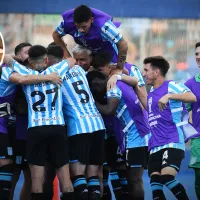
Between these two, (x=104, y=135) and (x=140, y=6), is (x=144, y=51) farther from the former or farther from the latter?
(x=104, y=135)

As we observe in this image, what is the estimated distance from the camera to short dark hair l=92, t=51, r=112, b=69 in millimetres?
8468

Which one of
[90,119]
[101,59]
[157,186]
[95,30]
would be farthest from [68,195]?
[95,30]

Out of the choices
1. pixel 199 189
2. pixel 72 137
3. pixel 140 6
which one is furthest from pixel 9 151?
pixel 140 6

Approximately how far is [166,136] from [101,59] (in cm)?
118

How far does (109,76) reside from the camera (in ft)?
28.3

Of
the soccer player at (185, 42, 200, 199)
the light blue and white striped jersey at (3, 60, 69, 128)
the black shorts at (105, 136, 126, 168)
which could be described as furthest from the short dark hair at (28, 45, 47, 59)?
the soccer player at (185, 42, 200, 199)

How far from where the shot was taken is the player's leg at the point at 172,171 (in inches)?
311

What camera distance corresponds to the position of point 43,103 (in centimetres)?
778

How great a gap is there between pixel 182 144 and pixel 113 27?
1.54 metres

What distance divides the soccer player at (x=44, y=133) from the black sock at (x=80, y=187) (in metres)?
0.15

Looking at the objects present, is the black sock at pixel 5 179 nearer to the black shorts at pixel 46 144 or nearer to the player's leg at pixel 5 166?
the player's leg at pixel 5 166

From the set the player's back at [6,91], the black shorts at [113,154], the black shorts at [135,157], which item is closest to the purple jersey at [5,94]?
the player's back at [6,91]

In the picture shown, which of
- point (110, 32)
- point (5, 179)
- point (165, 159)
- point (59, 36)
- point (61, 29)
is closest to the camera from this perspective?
point (165, 159)

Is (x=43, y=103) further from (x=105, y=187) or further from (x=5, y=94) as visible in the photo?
(x=105, y=187)
